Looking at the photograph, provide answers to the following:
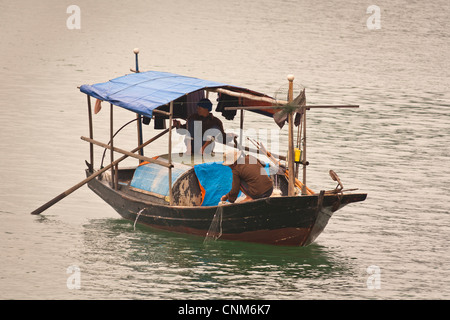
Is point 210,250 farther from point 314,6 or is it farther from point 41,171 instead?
point 314,6

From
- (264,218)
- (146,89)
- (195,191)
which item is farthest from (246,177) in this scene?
(146,89)

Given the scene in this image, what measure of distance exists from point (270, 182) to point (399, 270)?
2.62 meters

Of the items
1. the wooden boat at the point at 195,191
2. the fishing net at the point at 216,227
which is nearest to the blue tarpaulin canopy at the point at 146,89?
the wooden boat at the point at 195,191

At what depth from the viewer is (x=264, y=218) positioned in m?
14.2

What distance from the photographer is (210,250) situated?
1501 cm

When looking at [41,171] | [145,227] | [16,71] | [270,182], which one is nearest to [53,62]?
[16,71]

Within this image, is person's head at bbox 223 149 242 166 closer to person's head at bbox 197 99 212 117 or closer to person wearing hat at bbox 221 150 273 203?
person wearing hat at bbox 221 150 273 203

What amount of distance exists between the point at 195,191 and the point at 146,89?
2.09 metres

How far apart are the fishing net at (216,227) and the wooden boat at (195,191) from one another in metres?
0.03

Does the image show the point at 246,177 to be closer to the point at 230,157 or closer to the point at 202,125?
the point at 230,157

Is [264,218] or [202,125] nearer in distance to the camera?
[264,218]

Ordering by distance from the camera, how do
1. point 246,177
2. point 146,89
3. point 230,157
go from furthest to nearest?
1. point 146,89
2. point 246,177
3. point 230,157

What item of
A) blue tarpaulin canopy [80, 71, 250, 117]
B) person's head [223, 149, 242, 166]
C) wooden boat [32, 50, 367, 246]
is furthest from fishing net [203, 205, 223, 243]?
blue tarpaulin canopy [80, 71, 250, 117]

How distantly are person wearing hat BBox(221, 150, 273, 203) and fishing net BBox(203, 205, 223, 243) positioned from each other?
0.77ft
